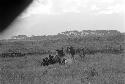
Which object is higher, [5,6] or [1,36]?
[5,6]

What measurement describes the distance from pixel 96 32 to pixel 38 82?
15359 cm

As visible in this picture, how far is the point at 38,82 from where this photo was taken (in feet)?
24.0

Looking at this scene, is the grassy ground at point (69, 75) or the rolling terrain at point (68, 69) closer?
the grassy ground at point (69, 75)

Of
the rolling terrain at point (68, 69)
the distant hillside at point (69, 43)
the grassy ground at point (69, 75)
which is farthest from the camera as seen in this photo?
the distant hillside at point (69, 43)

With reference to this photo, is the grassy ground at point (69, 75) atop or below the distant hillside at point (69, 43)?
atop

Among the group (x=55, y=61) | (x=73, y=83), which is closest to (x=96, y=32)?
(x=55, y=61)

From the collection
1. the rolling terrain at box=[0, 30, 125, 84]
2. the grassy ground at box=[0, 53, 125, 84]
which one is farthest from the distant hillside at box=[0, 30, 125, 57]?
the grassy ground at box=[0, 53, 125, 84]

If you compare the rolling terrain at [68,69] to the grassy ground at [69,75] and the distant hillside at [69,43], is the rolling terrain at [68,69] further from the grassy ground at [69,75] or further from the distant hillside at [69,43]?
the distant hillside at [69,43]

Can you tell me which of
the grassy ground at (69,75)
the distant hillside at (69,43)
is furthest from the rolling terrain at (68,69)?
the distant hillside at (69,43)

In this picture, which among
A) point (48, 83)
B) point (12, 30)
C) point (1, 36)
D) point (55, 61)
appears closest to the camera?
point (1, 36)

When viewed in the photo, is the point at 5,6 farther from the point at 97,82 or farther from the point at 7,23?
the point at 97,82

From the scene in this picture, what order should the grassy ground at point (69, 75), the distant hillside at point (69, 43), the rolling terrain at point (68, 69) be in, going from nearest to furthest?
the grassy ground at point (69, 75) → the rolling terrain at point (68, 69) → the distant hillside at point (69, 43)

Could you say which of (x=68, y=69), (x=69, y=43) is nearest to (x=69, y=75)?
(x=68, y=69)

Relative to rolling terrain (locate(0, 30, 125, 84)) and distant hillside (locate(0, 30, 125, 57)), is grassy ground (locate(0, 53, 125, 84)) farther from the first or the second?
distant hillside (locate(0, 30, 125, 57))
